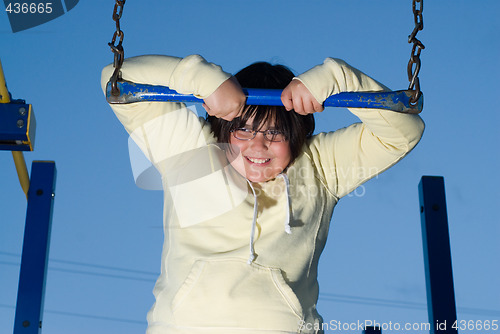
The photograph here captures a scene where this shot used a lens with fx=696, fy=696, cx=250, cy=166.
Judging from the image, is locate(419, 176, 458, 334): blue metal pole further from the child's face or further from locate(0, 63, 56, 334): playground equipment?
locate(0, 63, 56, 334): playground equipment

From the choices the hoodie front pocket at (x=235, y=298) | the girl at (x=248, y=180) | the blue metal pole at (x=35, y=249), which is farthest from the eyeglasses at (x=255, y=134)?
the blue metal pole at (x=35, y=249)

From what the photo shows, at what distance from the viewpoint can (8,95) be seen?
1.40 meters

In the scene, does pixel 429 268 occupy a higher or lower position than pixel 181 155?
lower

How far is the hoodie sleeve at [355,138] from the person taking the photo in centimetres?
111

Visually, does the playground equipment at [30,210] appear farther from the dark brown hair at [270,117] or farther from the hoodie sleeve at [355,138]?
the hoodie sleeve at [355,138]

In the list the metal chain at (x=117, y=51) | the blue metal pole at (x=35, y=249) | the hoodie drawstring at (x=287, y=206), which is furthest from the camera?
the blue metal pole at (x=35, y=249)

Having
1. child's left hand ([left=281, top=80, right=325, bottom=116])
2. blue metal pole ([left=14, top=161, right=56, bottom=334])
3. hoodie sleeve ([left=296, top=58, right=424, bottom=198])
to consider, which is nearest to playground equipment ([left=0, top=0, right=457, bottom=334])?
blue metal pole ([left=14, top=161, right=56, bottom=334])

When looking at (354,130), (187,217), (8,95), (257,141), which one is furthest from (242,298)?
(8,95)

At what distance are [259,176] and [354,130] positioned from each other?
0.21 m

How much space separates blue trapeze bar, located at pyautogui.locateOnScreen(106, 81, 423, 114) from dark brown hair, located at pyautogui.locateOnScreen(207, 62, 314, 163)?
158 mm

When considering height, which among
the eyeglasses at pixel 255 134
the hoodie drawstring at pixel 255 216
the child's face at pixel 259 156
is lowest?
the hoodie drawstring at pixel 255 216

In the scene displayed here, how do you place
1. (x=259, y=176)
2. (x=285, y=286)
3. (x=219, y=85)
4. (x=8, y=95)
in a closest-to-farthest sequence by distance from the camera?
(x=219, y=85)
(x=285, y=286)
(x=259, y=176)
(x=8, y=95)

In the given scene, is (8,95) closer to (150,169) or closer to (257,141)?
(150,169)

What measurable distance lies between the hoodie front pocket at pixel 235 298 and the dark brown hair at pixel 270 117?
26 cm
